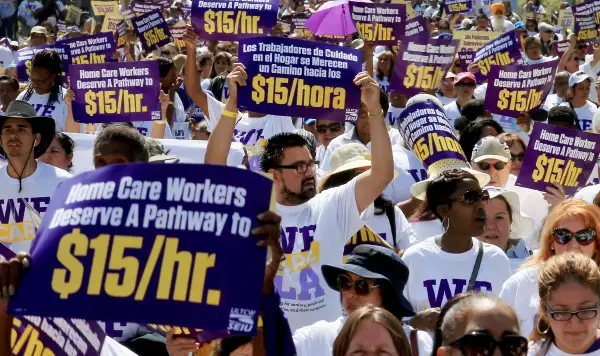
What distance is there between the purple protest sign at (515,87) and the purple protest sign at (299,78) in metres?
3.73

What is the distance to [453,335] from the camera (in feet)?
12.4

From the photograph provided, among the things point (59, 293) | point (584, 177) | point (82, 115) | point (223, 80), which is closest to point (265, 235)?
point (59, 293)

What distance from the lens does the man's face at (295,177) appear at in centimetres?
586

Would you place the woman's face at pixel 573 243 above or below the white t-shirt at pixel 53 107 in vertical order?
above

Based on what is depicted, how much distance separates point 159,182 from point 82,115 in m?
5.48

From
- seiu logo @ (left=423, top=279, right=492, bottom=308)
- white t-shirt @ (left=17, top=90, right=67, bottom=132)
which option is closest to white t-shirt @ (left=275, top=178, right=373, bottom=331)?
seiu logo @ (left=423, top=279, right=492, bottom=308)

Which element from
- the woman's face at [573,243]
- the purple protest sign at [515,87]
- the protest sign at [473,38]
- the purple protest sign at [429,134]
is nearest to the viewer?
the woman's face at [573,243]

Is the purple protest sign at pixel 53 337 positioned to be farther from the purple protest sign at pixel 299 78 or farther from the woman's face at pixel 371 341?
the purple protest sign at pixel 299 78

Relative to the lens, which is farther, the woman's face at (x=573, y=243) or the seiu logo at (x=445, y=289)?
the seiu logo at (x=445, y=289)

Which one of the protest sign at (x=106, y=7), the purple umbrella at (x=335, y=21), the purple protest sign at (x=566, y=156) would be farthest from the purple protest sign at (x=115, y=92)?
the protest sign at (x=106, y=7)

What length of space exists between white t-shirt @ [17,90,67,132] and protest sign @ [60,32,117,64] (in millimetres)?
2764

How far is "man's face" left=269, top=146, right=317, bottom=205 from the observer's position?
5.86 meters

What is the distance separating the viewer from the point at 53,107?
960 centimetres

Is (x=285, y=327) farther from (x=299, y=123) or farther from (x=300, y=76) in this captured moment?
(x=299, y=123)
